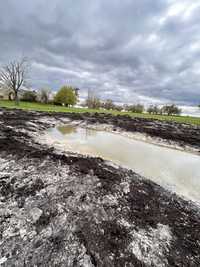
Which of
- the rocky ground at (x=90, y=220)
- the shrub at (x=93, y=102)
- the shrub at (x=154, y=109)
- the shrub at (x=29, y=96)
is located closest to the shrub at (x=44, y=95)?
the shrub at (x=29, y=96)

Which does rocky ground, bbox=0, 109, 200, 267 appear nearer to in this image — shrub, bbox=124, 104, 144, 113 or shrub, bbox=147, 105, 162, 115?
shrub, bbox=124, 104, 144, 113

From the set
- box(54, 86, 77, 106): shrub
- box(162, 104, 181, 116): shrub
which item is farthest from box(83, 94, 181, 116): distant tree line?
box(54, 86, 77, 106): shrub

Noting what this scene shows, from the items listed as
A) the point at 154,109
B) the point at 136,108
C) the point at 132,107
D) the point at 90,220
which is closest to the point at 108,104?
the point at 132,107

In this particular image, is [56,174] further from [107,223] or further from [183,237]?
[183,237]

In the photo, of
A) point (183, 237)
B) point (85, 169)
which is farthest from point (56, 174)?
point (183, 237)

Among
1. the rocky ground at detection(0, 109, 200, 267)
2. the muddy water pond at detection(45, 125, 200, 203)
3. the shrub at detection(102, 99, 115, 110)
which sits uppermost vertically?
the shrub at detection(102, 99, 115, 110)

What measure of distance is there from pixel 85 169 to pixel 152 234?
2.04 metres

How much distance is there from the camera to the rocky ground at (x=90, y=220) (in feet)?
5.52

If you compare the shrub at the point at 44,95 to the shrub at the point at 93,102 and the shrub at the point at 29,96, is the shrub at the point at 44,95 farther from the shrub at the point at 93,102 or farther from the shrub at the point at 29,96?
the shrub at the point at 93,102

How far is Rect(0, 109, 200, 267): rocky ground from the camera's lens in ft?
5.52

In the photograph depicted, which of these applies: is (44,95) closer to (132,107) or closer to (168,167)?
(132,107)

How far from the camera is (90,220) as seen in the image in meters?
2.15

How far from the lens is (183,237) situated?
207cm

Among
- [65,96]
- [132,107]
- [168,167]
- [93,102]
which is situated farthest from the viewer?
[132,107]
